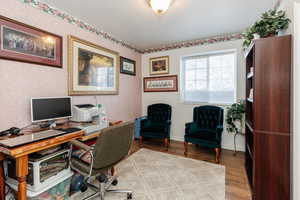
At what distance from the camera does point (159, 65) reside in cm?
380

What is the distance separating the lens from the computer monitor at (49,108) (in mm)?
1674

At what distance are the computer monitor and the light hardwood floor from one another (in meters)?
1.71

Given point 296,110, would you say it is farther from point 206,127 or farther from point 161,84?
point 161,84

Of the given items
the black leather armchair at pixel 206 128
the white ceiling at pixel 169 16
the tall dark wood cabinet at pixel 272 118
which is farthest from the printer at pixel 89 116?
the tall dark wood cabinet at pixel 272 118

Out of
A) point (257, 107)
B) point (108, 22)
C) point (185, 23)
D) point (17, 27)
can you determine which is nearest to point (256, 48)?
point (257, 107)

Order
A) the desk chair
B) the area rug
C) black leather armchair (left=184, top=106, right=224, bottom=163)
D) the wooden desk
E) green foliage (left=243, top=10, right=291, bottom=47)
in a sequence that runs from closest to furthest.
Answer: the wooden desk → the desk chair → green foliage (left=243, top=10, right=291, bottom=47) → the area rug → black leather armchair (left=184, top=106, right=224, bottom=163)

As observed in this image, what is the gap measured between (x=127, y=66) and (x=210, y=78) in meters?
2.04

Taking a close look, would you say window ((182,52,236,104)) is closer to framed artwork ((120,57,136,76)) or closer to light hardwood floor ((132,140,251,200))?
light hardwood floor ((132,140,251,200))

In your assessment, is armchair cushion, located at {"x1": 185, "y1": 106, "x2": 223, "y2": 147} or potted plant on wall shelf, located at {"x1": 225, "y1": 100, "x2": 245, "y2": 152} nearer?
armchair cushion, located at {"x1": 185, "y1": 106, "x2": 223, "y2": 147}

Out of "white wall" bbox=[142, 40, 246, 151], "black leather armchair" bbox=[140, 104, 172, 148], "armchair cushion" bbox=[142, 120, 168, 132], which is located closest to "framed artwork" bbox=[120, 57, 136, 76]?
"white wall" bbox=[142, 40, 246, 151]

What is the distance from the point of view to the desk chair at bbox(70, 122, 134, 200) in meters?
1.29

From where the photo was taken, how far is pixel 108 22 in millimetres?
2473

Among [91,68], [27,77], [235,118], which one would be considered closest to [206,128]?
[235,118]

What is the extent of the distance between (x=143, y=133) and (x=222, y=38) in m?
2.73
